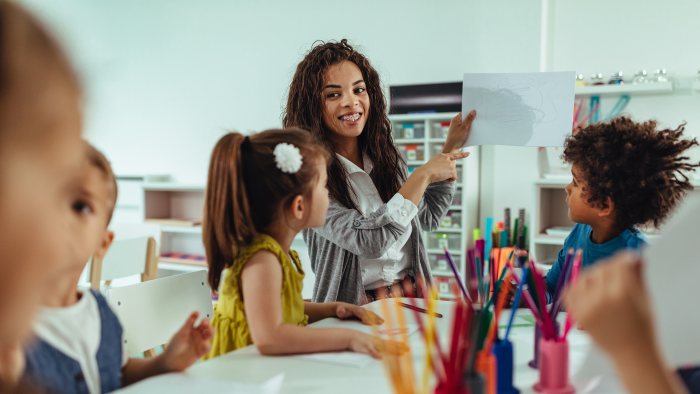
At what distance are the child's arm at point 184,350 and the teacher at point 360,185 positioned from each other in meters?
0.55

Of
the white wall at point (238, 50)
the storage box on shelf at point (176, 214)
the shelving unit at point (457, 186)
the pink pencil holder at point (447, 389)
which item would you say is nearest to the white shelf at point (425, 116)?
the shelving unit at point (457, 186)

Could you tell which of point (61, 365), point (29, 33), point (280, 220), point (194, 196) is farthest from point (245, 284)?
point (194, 196)

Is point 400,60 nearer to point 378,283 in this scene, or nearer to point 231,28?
point 231,28

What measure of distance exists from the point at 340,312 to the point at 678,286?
87 cm

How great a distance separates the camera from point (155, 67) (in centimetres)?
508

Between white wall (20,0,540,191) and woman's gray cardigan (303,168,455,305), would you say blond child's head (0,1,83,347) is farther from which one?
white wall (20,0,540,191)

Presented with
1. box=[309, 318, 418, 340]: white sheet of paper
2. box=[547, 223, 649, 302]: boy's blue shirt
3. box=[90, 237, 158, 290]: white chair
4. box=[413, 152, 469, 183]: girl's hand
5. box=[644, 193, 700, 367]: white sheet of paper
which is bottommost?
box=[90, 237, 158, 290]: white chair

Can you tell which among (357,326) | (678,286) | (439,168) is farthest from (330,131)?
(678,286)

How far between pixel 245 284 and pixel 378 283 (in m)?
0.61

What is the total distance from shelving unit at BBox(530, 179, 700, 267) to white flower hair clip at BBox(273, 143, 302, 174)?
92.8 inches

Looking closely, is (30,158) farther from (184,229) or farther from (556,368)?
(184,229)

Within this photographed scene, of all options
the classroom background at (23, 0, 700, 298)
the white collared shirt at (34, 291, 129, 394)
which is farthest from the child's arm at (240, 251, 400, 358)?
the classroom background at (23, 0, 700, 298)

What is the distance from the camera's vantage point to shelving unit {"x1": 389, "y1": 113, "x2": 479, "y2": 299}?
3461 mm

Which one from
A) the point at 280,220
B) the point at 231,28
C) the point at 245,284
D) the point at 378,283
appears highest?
the point at 231,28
